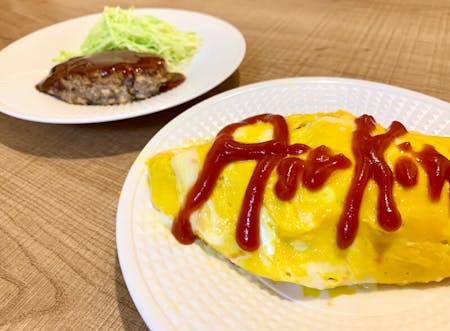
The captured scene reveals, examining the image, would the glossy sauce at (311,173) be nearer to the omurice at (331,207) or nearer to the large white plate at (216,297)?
the omurice at (331,207)

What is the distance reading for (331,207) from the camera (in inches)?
50.7

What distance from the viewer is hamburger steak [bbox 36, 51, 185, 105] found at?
2363 millimetres

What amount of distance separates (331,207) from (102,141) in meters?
1.46

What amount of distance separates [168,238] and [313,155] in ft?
2.01

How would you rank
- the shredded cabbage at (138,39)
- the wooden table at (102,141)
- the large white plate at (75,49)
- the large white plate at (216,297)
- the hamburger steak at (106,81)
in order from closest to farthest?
the large white plate at (216,297) → the wooden table at (102,141) → the large white plate at (75,49) → the hamburger steak at (106,81) → the shredded cabbage at (138,39)

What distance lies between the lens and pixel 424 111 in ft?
6.15

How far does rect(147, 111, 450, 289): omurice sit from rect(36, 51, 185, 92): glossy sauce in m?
1.23

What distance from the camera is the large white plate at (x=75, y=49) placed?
7.09 ft

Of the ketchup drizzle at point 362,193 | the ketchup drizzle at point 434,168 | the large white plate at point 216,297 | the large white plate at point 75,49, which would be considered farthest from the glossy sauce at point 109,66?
the ketchup drizzle at point 434,168

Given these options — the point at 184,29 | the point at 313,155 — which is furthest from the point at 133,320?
the point at 184,29

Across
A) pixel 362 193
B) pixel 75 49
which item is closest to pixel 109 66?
pixel 75 49

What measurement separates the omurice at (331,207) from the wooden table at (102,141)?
0.44 meters

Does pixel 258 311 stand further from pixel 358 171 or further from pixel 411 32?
pixel 411 32

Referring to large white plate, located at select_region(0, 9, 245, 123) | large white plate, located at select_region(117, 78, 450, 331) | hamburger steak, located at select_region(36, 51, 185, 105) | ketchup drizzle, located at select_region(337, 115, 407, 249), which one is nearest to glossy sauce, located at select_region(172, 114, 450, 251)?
ketchup drizzle, located at select_region(337, 115, 407, 249)
